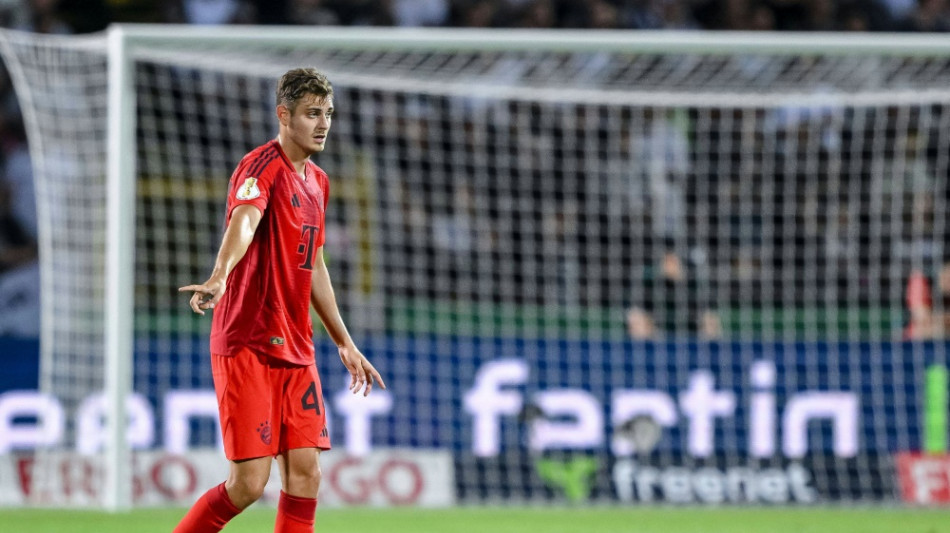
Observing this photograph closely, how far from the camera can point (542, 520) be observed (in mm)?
7285

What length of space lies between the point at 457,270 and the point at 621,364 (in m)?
1.81

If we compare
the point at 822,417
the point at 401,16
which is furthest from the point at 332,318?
the point at 401,16

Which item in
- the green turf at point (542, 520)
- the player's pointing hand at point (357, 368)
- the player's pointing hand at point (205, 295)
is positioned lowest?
the green turf at point (542, 520)

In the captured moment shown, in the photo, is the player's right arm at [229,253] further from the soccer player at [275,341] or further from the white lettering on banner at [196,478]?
the white lettering on banner at [196,478]

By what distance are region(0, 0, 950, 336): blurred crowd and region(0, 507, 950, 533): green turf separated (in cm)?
354

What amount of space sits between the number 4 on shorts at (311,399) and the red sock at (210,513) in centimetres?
34

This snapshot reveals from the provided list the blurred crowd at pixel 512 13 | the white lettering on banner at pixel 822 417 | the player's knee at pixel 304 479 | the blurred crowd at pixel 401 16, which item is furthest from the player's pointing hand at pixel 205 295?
the blurred crowd at pixel 512 13

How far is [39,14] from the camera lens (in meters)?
11.3

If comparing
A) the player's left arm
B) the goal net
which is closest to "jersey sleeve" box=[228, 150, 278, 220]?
the player's left arm

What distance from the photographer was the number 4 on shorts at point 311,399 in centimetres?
403

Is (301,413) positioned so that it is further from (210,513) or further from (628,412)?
(628,412)

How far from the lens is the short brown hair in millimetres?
3967

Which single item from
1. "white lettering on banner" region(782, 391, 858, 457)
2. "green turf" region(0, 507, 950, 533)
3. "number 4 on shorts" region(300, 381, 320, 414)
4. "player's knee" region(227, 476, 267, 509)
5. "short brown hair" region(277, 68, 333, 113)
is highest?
"short brown hair" region(277, 68, 333, 113)

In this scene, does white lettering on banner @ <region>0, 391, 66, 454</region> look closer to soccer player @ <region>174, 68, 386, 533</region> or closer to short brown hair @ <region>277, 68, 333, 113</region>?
soccer player @ <region>174, 68, 386, 533</region>
